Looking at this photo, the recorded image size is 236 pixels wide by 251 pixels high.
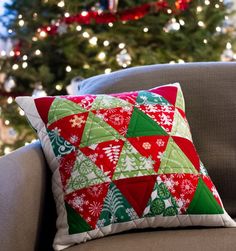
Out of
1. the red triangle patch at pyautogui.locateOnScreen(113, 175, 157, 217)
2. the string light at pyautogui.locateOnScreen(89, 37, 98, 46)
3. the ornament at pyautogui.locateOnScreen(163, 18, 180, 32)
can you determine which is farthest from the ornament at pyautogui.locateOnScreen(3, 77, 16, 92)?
the red triangle patch at pyautogui.locateOnScreen(113, 175, 157, 217)

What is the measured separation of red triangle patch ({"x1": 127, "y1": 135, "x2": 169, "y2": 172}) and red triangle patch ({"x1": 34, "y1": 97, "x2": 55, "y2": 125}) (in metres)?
0.22

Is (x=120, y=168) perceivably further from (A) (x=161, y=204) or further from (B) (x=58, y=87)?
(B) (x=58, y=87)

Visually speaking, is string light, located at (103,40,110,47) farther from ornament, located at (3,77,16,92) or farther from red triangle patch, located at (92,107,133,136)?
red triangle patch, located at (92,107,133,136)

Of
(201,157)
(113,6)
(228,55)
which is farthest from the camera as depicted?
(228,55)

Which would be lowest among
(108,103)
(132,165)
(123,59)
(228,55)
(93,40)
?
(228,55)

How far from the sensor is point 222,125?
1317 mm

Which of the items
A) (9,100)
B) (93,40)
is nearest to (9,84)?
(9,100)

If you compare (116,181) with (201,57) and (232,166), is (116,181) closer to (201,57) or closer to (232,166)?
(232,166)

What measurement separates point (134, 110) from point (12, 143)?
170cm

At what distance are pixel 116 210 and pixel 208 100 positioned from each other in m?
0.45

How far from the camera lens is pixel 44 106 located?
1.19 m

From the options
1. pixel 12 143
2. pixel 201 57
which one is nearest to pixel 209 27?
pixel 201 57

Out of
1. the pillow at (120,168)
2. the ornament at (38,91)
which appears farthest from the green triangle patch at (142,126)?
the ornament at (38,91)

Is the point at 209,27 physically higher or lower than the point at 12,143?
higher
